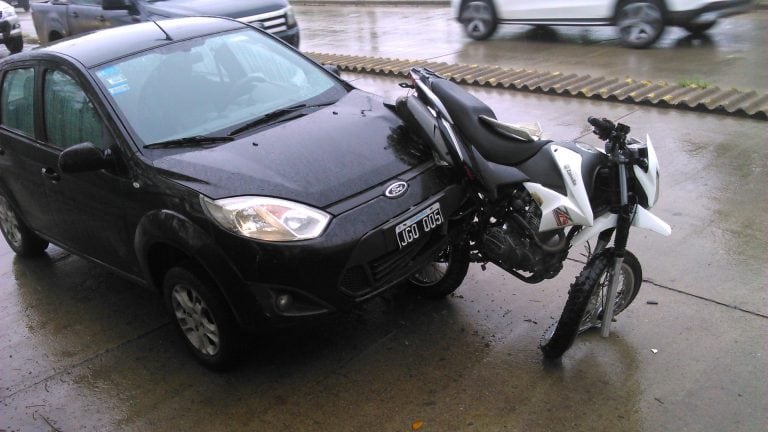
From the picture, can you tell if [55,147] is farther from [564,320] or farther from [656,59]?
[656,59]

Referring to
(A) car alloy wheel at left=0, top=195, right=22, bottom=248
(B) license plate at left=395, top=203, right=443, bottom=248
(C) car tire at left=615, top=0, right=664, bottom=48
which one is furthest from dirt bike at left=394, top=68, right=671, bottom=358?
(C) car tire at left=615, top=0, right=664, bottom=48

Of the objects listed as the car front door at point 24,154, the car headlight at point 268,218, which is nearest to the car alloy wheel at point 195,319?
the car headlight at point 268,218

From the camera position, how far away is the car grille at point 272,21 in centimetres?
986

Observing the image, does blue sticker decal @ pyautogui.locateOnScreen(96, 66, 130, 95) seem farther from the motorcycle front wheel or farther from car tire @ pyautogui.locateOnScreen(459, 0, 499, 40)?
car tire @ pyautogui.locateOnScreen(459, 0, 499, 40)

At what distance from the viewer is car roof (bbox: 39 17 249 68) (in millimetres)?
4223

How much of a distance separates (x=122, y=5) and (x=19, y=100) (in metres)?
5.78

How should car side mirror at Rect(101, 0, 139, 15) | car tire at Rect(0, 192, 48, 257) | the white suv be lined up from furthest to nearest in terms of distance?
1. the white suv
2. car side mirror at Rect(101, 0, 139, 15)
3. car tire at Rect(0, 192, 48, 257)

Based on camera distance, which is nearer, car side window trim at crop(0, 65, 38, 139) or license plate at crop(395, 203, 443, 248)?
license plate at crop(395, 203, 443, 248)

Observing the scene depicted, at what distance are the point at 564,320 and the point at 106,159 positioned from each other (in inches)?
103

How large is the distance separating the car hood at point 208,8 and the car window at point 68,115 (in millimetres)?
5358

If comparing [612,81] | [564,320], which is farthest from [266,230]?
[612,81]

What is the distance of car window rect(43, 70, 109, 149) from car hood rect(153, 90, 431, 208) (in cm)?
59

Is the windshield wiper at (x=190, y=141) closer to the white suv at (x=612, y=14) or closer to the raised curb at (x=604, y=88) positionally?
the raised curb at (x=604, y=88)

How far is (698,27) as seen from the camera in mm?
10742
